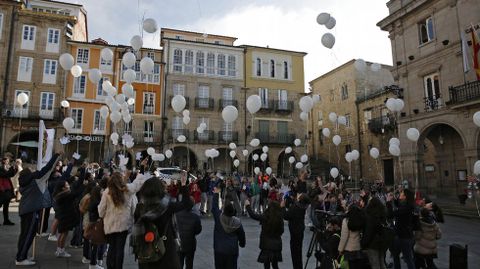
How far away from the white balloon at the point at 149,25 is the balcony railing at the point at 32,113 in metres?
20.6

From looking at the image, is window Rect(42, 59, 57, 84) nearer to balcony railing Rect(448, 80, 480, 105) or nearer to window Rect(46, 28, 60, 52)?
window Rect(46, 28, 60, 52)

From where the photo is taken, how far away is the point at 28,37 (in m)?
27.4

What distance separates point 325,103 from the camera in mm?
37469

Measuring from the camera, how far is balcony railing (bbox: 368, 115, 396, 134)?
27.2m

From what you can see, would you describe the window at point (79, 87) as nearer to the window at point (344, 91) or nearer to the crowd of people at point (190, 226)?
the crowd of people at point (190, 226)

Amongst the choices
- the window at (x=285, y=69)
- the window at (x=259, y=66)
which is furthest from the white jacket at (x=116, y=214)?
the window at (x=285, y=69)

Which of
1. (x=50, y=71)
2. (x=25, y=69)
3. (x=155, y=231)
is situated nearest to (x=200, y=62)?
(x=50, y=71)

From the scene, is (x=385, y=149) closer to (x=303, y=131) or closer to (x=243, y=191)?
(x=303, y=131)

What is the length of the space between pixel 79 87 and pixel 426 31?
88.7 feet

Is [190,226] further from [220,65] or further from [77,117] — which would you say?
[220,65]

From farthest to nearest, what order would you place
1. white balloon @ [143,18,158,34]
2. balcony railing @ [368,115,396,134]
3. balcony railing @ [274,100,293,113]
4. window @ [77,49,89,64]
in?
1. balcony railing @ [274,100,293,113]
2. window @ [77,49,89,64]
3. balcony railing @ [368,115,396,134]
4. white balloon @ [143,18,158,34]

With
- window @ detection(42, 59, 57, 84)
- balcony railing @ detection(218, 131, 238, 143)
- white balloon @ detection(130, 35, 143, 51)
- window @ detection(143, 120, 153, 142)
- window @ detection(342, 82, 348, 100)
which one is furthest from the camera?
window @ detection(342, 82, 348, 100)

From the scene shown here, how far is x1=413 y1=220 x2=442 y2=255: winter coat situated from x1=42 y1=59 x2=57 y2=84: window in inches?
1166

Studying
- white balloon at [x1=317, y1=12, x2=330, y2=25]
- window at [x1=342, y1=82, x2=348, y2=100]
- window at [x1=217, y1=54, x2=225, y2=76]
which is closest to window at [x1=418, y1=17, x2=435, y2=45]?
white balloon at [x1=317, y1=12, x2=330, y2=25]
